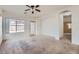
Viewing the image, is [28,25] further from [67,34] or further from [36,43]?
[67,34]

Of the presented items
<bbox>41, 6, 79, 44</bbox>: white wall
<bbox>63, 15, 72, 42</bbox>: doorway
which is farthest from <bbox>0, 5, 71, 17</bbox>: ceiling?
<bbox>63, 15, 72, 42</bbox>: doorway

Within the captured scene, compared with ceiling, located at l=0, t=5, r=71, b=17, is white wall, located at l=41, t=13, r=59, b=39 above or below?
below

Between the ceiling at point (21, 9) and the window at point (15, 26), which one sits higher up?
the ceiling at point (21, 9)

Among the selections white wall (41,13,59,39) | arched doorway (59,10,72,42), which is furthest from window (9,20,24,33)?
arched doorway (59,10,72,42)

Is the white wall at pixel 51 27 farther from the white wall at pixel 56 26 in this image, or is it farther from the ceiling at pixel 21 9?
the ceiling at pixel 21 9

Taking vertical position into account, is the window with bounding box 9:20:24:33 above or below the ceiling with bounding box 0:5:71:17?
below

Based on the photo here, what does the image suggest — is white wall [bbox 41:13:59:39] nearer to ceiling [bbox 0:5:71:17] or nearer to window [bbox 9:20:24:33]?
ceiling [bbox 0:5:71:17]

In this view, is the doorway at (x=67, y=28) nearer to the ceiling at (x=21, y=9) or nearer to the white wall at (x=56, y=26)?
the white wall at (x=56, y=26)

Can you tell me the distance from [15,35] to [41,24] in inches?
20.9

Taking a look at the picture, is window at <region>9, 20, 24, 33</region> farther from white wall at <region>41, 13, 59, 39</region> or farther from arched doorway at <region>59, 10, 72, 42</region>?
A: arched doorway at <region>59, 10, 72, 42</region>

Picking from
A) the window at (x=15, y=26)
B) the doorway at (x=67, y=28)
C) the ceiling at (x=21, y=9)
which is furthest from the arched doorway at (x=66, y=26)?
the window at (x=15, y=26)

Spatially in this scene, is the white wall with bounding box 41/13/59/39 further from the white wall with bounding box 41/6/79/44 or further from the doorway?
the doorway

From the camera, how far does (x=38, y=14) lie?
2.19 meters
